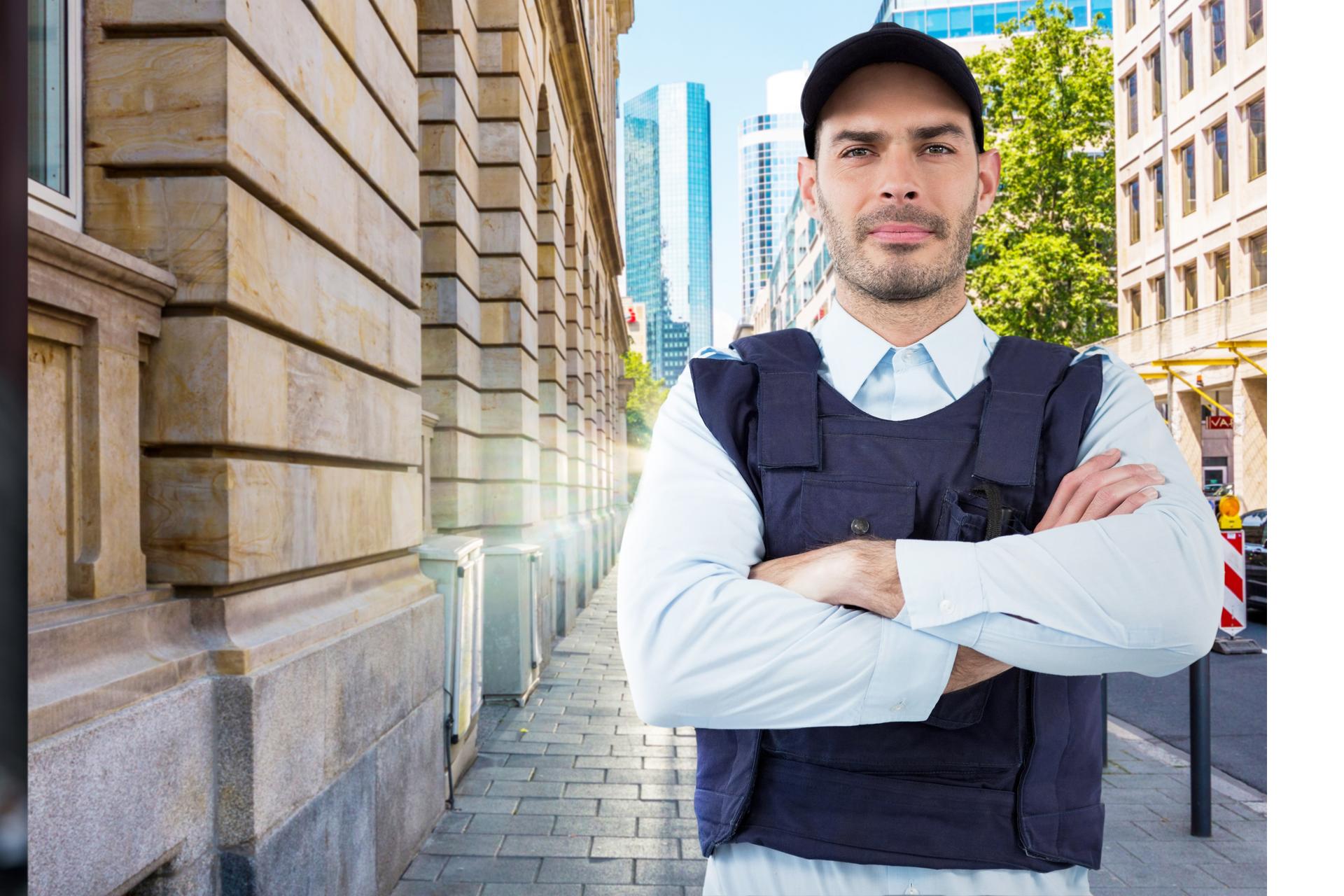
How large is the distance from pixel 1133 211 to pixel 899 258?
35960 mm

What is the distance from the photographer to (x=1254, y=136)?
26859mm

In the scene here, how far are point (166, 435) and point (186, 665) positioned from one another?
27.0 inches

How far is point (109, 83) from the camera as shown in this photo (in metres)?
3.02

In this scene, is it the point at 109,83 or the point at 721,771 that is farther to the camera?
the point at 109,83

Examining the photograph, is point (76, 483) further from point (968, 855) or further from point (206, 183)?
point (968, 855)

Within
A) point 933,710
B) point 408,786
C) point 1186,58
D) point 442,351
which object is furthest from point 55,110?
point 1186,58

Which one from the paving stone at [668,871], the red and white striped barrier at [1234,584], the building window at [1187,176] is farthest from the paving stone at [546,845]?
the building window at [1187,176]

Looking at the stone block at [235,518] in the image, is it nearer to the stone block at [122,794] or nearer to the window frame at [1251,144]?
the stone block at [122,794]

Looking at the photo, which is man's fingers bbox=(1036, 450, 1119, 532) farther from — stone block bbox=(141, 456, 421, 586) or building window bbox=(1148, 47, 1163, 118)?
building window bbox=(1148, 47, 1163, 118)

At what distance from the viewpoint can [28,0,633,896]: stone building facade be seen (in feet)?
8.18

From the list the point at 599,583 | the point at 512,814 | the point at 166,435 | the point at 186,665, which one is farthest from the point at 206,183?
the point at 599,583

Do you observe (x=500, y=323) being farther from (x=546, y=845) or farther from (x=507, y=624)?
(x=546, y=845)

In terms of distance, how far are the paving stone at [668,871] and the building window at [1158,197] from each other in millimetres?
32417

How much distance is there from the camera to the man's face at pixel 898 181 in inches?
68.6
